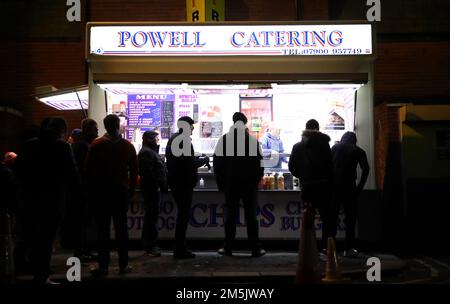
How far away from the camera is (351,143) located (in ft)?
27.0

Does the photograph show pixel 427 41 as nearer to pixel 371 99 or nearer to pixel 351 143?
pixel 371 99

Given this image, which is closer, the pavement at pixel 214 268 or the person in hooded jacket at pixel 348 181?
the pavement at pixel 214 268

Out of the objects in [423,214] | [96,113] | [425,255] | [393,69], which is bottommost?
[425,255]

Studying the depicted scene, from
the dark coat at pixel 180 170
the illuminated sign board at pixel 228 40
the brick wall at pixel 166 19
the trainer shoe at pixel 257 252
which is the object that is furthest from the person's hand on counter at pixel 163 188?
the brick wall at pixel 166 19

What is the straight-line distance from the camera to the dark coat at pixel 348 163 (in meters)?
8.13

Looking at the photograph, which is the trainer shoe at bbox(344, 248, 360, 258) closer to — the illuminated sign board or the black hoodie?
the black hoodie

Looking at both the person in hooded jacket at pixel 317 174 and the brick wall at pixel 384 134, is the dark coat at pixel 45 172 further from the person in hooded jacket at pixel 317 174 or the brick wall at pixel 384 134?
the brick wall at pixel 384 134

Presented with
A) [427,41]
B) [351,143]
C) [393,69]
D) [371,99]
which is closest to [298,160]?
[351,143]

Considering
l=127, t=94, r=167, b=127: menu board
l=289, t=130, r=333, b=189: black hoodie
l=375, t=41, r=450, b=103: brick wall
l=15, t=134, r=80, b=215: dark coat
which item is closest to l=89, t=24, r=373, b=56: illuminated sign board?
l=127, t=94, r=167, b=127: menu board

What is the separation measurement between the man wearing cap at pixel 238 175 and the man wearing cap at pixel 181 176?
45 cm

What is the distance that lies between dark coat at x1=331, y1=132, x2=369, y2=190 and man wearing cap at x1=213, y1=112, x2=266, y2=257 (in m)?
1.25

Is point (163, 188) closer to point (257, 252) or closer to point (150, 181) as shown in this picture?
point (150, 181)

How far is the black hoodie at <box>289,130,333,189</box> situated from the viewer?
7668 mm
